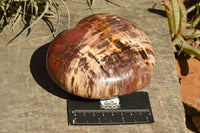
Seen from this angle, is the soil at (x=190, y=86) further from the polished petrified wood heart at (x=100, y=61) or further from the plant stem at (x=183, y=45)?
the polished petrified wood heart at (x=100, y=61)

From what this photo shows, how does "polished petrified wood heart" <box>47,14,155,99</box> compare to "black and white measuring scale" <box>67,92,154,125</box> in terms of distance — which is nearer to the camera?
"polished petrified wood heart" <box>47,14,155,99</box>

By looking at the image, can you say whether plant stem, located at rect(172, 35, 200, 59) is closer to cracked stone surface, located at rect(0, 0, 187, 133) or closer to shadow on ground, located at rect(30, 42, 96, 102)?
cracked stone surface, located at rect(0, 0, 187, 133)

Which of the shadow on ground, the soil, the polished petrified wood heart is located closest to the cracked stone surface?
the shadow on ground

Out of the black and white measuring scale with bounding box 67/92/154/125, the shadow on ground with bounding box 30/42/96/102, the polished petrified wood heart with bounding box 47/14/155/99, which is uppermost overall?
the polished petrified wood heart with bounding box 47/14/155/99

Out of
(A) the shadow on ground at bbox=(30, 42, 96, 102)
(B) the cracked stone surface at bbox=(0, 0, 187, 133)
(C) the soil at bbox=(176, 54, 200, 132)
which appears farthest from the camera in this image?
(C) the soil at bbox=(176, 54, 200, 132)

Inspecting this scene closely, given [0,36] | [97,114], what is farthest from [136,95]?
[0,36]

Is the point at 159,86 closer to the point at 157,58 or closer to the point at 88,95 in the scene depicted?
the point at 157,58

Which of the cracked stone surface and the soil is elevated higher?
the cracked stone surface

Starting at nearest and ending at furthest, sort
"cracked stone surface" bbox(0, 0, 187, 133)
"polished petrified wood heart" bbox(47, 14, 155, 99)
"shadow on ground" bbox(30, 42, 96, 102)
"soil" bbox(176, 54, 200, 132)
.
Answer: "polished petrified wood heart" bbox(47, 14, 155, 99), "cracked stone surface" bbox(0, 0, 187, 133), "shadow on ground" bbox(30, 42, 96, 102), "soil" bbox(176, 54, 200, 132)
